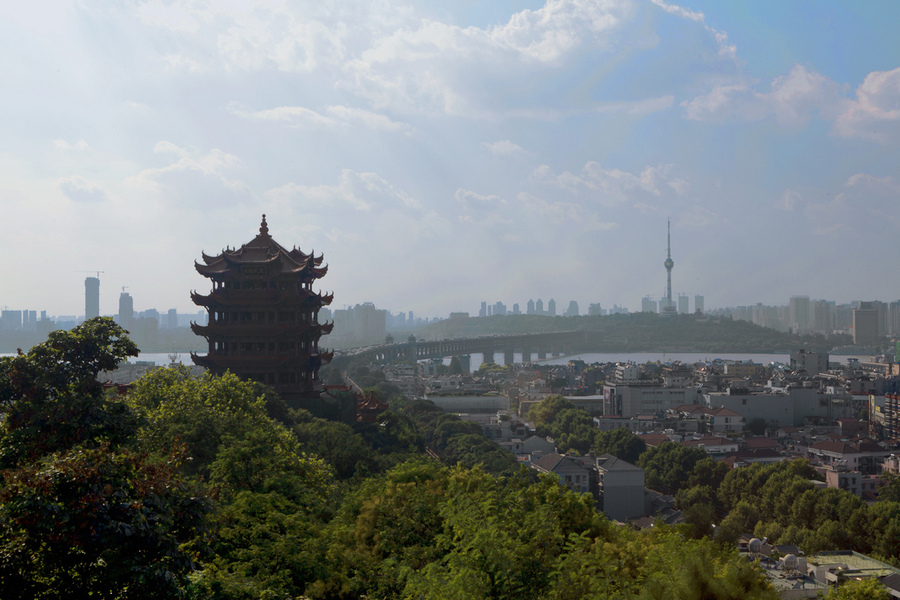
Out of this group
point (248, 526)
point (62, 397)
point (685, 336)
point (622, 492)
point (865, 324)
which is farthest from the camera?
point (685, 336)

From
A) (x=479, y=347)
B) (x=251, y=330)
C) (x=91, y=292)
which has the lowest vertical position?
(x=479, y=347)

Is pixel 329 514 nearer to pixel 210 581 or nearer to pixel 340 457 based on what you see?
pixel 210 581

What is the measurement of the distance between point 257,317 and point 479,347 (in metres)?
113

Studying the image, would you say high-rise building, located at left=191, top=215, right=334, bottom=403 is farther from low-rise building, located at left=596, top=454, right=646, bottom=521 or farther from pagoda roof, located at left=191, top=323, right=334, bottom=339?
low-rise building, located at left=596, top=454, right=646, bottom=521

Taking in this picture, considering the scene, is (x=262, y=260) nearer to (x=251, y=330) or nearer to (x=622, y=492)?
(x=251, y=330)

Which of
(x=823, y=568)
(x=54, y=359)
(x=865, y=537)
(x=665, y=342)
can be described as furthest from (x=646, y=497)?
(x=665, y=342)

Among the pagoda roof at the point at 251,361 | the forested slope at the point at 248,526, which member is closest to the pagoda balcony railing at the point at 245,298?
the pagoda roof at the point at 251,361

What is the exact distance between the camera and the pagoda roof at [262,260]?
26875 mm

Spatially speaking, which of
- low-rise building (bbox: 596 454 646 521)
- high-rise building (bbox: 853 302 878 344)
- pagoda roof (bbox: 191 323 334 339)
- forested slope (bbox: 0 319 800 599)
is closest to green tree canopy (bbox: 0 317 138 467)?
forested slope (bbox: 0 319 800 599)

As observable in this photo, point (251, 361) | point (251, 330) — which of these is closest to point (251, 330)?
point (251, 330)

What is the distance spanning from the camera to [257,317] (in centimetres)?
2728

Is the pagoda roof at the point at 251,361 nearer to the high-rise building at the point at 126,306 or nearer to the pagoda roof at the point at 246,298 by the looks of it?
the pagoda roof at the point at 246,298

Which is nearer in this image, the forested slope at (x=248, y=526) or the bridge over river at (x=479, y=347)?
the forested slope at (x=248, y=526)

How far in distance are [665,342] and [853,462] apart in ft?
Answer: 472
